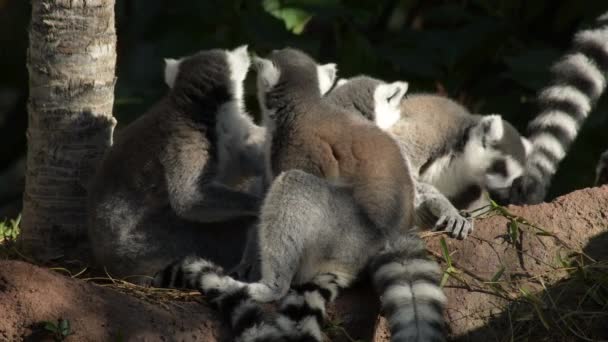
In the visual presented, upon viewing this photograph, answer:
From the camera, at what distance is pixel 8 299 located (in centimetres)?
473

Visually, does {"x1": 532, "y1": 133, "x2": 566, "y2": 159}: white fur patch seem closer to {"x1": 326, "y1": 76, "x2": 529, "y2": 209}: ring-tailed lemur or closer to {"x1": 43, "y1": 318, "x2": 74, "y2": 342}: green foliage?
{"x1": 326, "y1": 76, "x2": 529, "y2": 209}: ring-tailed lemur

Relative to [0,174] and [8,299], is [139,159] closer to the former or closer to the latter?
[8,299]

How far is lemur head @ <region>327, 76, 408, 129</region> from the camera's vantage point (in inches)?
254

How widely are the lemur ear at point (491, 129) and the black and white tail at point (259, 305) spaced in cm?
224

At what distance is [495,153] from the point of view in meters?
7.27

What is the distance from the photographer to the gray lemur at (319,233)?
4930mm

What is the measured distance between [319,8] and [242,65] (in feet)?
7.74

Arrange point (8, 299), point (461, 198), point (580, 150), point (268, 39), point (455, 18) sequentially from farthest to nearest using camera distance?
point (455, 18), point (580, 150), point (268, 39), point (461, 198), point (8, 299)

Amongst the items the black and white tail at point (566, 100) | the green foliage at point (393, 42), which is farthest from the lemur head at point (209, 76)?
the black and white tail at point (566, 100)

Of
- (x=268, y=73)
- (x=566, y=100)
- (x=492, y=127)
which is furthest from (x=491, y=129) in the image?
(x=268, y=73)

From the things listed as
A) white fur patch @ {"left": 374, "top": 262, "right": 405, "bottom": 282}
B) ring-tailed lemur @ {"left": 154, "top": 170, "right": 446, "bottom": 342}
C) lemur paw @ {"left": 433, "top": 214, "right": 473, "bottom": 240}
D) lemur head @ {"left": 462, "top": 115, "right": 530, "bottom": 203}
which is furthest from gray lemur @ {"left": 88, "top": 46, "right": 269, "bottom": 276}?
lemur head @ {"left": 462, "top": 115, "right": 530, "bottom": 203}

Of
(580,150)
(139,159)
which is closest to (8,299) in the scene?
(139,159)

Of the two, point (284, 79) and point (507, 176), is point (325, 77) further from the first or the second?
point (507, 176)

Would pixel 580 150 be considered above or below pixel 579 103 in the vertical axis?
below
